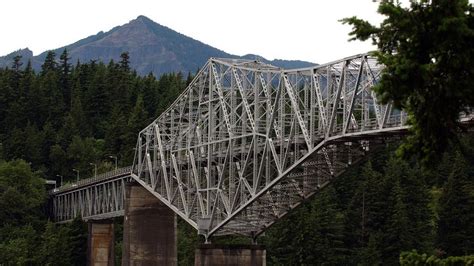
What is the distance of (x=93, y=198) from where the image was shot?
5723 inches

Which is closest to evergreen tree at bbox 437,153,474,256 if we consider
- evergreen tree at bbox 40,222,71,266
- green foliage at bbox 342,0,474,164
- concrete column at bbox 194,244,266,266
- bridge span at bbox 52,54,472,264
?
bridge span at bbox 52,54,472,264

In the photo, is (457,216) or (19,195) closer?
(457,216)

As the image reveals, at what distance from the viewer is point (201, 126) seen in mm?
105125

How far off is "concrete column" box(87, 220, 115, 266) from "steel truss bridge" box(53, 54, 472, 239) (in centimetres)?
1341

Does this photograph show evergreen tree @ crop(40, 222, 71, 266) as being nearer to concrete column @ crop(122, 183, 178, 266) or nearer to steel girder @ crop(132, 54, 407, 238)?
steel girder @ crop(132, 54, 407, 238)

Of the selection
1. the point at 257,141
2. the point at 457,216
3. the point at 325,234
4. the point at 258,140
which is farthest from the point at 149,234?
the point at 457,216

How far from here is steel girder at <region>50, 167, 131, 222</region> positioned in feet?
440

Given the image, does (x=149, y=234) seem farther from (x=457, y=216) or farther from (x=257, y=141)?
(x=457, y=216)

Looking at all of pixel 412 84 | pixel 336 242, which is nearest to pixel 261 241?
pixel 336 242

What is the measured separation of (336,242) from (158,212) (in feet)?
94.1

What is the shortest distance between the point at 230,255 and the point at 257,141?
11.5 meters

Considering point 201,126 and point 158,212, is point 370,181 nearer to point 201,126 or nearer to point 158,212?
point 158,212

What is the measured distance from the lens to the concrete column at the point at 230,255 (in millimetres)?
95375

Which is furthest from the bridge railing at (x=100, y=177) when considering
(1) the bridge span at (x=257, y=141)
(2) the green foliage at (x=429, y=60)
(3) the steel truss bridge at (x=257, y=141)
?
(2) the green foliage at (x=429, y=60)
